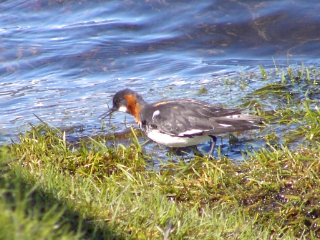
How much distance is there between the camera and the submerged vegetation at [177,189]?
4223 mm

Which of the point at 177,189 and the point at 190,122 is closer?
the point at 177,189

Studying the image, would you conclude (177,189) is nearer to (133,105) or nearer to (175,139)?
(175,139)

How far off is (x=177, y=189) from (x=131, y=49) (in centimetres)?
758

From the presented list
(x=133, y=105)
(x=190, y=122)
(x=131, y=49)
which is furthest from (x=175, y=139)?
(x=131, y=49)

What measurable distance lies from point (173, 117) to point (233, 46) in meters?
6.01

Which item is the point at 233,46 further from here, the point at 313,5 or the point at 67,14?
the point at 67,14

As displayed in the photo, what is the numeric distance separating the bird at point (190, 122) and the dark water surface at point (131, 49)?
139 cm

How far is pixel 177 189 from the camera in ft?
17.9

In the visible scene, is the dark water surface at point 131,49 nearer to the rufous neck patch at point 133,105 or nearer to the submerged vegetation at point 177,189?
the rufous neck patch at point 133,105

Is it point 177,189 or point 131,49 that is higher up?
point 131,49

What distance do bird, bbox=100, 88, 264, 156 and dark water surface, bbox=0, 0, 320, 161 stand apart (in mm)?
1387

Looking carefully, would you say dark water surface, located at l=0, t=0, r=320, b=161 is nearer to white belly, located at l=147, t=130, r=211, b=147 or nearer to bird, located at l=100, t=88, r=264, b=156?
bird, located at l=100, t=88, r=264, b=156

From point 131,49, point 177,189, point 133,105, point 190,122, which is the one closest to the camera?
point 177,189

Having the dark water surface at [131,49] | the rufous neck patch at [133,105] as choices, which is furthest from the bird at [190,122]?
the dark water surface at [131,49]
